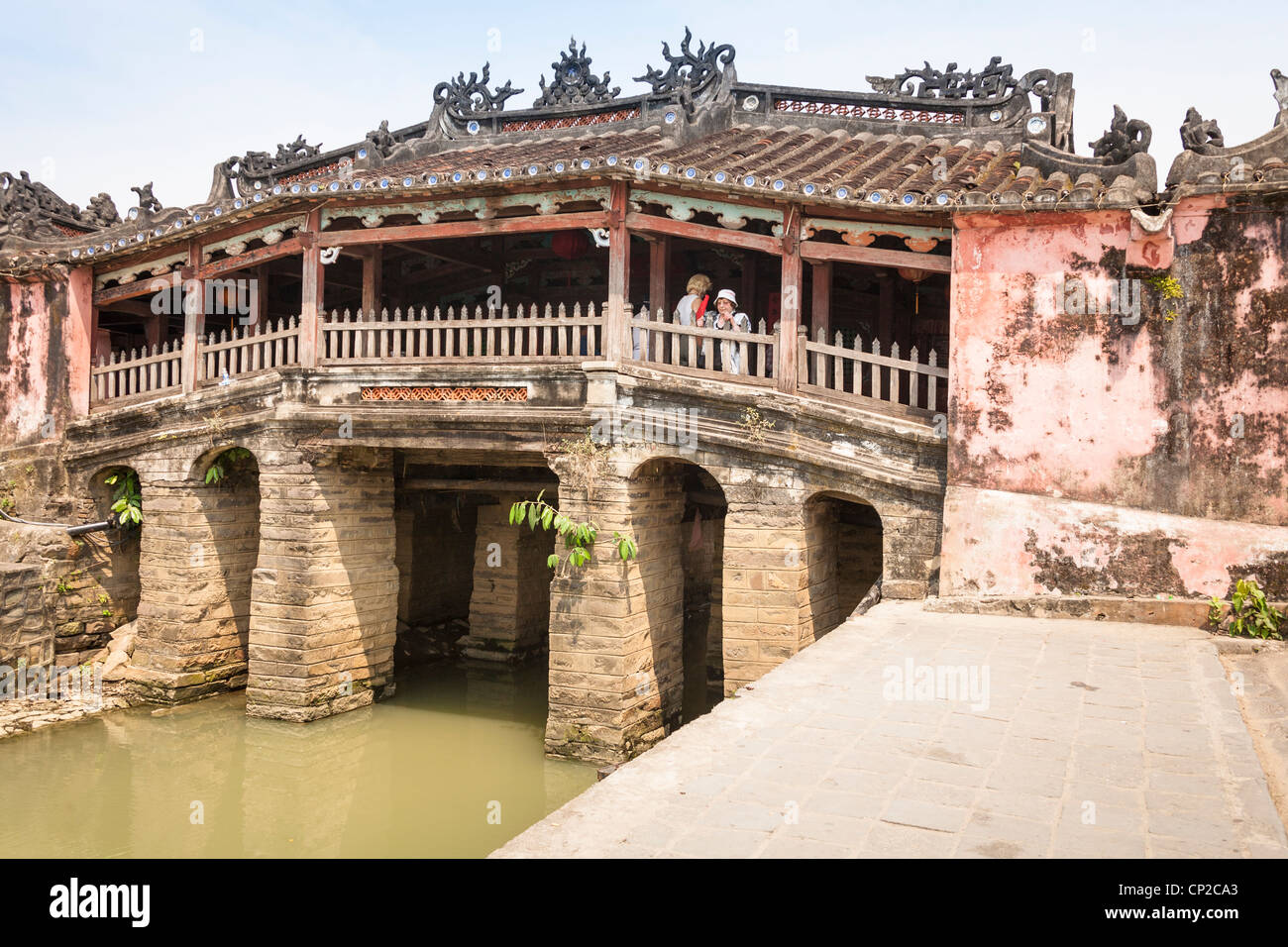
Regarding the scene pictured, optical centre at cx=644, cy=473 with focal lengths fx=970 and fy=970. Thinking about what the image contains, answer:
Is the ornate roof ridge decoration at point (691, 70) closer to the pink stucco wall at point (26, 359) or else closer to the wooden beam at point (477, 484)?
the wooden beam at point (477, 484)

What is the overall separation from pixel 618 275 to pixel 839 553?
4842 millimetres

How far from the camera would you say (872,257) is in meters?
9.48

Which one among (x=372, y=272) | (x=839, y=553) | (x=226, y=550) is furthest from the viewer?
(x=226, y=550)

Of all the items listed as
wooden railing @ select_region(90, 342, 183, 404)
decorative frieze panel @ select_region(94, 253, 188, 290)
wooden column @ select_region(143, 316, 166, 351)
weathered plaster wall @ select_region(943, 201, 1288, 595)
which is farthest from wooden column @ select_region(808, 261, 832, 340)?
wooden column @ select_region(143, 316, 166, 351)

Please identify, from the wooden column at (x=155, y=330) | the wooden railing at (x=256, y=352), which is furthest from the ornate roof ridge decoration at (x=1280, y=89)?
the wooden column at (x=155, y=330)

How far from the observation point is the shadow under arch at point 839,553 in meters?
10.1

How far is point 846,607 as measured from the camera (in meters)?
13.0

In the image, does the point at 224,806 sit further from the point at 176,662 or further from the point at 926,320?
the point at 926,320

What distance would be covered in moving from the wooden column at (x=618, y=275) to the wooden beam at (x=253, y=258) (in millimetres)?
4370

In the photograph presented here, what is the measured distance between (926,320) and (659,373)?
14.5 feet

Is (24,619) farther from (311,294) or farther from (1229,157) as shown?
(1229,157)

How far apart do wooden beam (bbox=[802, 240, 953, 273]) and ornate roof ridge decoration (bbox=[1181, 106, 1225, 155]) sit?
2087mm

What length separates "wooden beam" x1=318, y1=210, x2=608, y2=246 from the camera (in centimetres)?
1071

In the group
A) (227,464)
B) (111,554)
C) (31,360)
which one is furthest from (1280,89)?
(31,360)
